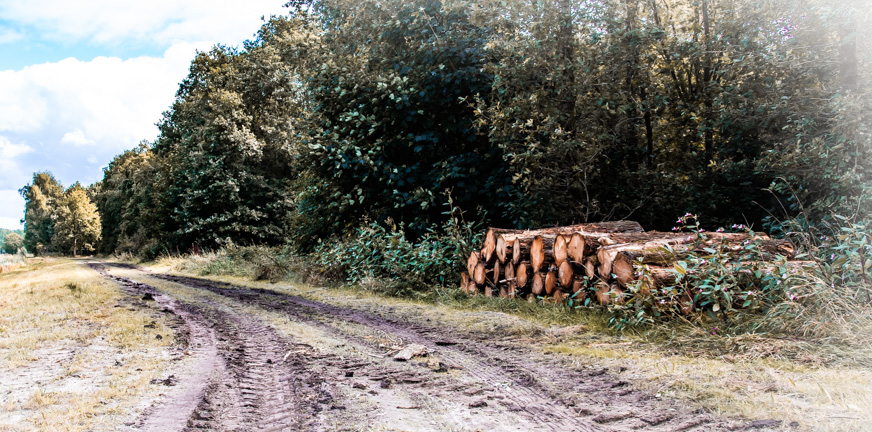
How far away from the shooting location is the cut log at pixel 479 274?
27.6 feet

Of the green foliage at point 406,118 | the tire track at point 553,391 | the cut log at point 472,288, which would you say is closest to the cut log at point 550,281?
the cut log at point 472,288

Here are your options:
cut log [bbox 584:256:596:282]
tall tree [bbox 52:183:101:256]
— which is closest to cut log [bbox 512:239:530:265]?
cut log [bbox 584:256:596:282]

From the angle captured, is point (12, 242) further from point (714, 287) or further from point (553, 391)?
point (714, 287)

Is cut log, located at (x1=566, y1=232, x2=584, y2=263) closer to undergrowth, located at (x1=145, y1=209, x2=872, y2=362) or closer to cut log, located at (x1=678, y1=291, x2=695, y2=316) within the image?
undergrowth, located at (x1=145, y1=209, x2=872, y2=362)

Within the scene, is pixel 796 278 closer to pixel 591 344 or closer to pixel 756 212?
pixel 591 344

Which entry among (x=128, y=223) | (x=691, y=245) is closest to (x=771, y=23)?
(x=691, y=245)

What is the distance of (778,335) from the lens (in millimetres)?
4309

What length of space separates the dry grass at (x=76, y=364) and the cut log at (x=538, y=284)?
4830mm

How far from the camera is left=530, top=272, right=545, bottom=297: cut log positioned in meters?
7.24

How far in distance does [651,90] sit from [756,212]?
3122 mm

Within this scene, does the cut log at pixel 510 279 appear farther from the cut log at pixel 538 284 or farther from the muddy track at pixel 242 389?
the muddy track at pixel 242 389

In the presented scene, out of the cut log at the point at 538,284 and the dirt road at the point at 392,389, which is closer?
the dirt road at the point at 392,389

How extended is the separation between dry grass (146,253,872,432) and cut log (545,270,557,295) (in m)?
0.57

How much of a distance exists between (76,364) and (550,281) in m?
5.55
